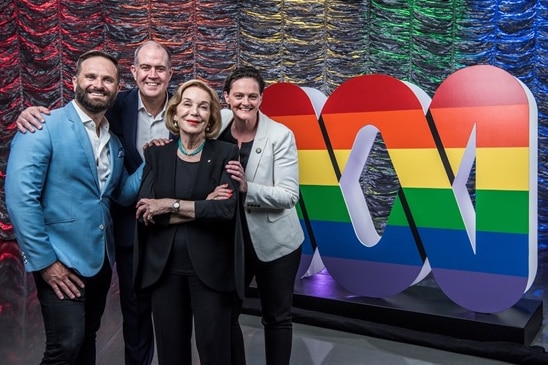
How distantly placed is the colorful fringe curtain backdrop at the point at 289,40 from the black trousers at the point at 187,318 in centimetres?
403

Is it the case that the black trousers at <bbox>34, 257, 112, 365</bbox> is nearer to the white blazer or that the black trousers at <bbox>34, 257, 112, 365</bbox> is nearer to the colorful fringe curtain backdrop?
the white blazer

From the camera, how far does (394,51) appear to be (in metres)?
5.41

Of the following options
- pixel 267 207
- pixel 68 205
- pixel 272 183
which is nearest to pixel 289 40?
pixel 272 183

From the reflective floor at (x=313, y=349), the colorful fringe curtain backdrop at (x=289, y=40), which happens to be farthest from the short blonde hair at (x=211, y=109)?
the colorful fringe curtain backdrop at (x=289, y=40)

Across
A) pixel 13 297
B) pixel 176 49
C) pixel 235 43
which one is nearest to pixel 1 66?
pixel 176 49

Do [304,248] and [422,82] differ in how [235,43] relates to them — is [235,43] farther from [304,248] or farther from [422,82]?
[304,248]

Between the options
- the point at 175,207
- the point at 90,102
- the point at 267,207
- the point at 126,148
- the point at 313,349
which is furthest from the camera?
the point at 313,349

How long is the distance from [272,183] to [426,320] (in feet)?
5.26

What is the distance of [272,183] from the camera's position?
87.2 inches

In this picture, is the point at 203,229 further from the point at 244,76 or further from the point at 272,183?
the point at 244,76

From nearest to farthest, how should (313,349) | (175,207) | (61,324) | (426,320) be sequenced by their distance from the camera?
(175,207)
(61,324)
(313,349)
(426,320)

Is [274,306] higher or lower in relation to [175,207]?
lower

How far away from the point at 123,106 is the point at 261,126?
0.61 m

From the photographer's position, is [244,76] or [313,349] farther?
[313,349]
